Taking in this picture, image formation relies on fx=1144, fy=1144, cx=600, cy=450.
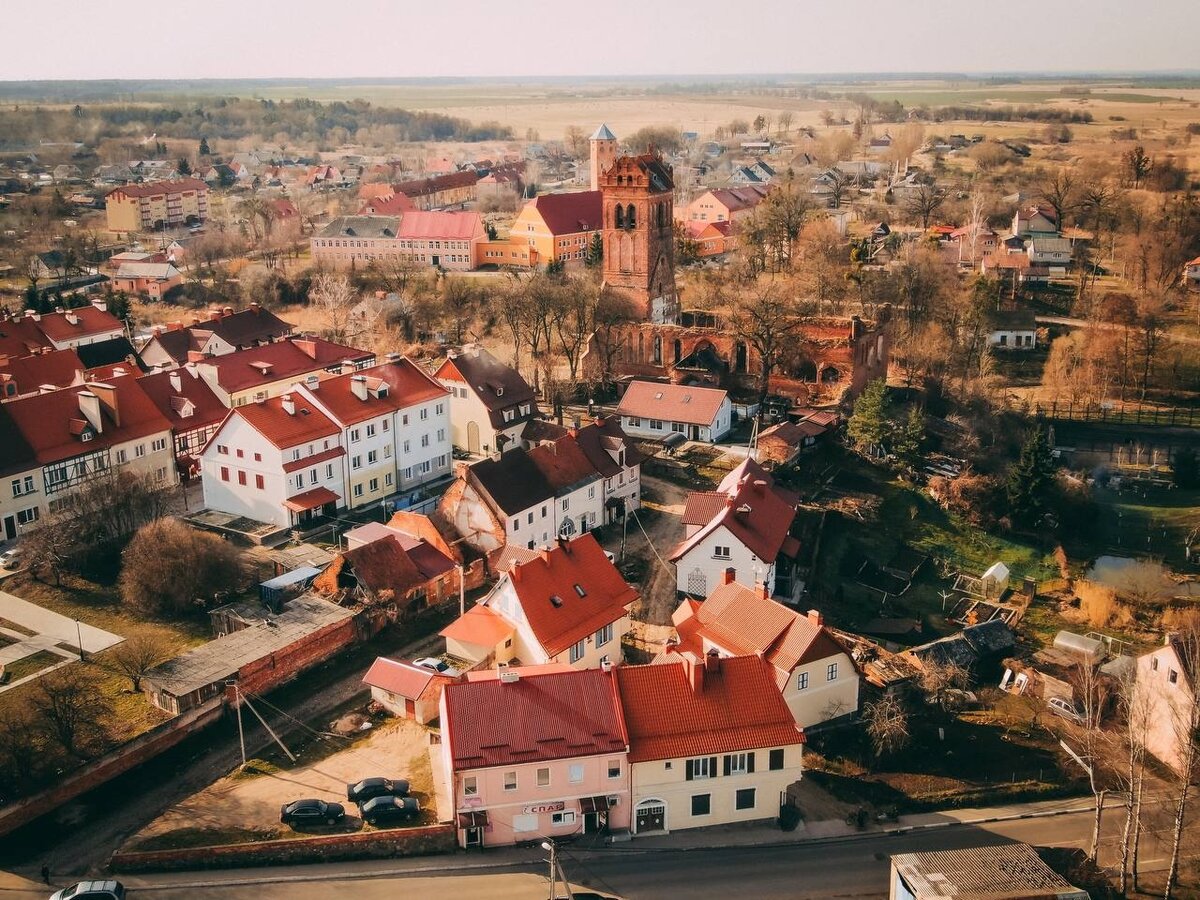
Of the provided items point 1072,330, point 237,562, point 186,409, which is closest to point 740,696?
point 237,562

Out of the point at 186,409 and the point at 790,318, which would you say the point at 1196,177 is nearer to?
the point at 790,318

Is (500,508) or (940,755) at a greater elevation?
(500,508)

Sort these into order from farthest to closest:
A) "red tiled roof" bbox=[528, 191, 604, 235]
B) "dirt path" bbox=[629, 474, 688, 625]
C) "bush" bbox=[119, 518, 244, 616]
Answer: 1. "red tiled roof" bbox=[528, 191, 604, 235]
2. "dirt path" bbox=[629, 474, 688, 625]
3. "bush" bbox=[119, 518, 244, 616]

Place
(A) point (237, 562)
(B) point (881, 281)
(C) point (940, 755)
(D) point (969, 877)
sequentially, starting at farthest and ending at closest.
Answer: (B) point (881, 281), (A) point (237, 562), (C) point (940, 755), (D) point (969, 877)

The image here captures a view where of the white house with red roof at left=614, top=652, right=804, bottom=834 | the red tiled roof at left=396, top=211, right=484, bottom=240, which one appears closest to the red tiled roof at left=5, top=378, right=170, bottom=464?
the white house with red roof at left=614, top=652, right=804, bottom=834

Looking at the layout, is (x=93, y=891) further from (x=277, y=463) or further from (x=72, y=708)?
(x=277, y=463)

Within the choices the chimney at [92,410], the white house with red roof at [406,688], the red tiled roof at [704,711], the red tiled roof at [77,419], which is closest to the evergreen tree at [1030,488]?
the red tiled roof at [704,711]

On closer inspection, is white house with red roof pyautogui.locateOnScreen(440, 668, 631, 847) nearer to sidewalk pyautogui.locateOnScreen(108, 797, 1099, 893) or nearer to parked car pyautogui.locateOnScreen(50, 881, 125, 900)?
sidewalk pyautogui.locateOnScreen(108, 797, 1099, 893)
